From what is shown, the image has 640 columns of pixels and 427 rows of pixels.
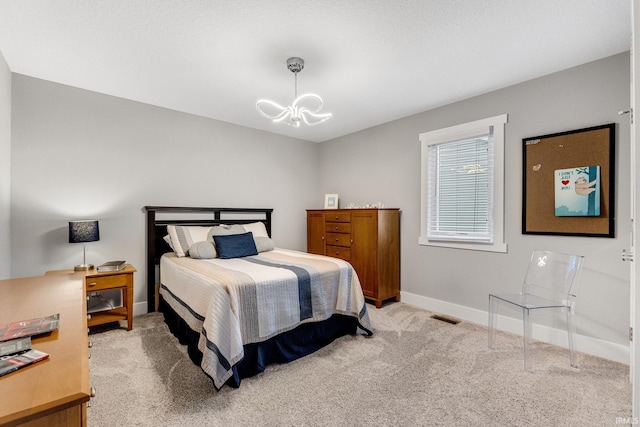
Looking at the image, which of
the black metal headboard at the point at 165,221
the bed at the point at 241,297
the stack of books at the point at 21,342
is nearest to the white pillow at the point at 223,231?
the bed at the point at 241,297

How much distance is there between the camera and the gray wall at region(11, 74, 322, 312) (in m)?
2.89

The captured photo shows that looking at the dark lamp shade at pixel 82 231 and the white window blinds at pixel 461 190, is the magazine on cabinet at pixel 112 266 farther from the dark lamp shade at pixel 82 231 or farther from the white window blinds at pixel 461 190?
the white window blinds at pixel 461 190

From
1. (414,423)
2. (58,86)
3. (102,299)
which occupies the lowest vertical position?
(414,423)

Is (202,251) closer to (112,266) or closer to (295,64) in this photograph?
(112,266)

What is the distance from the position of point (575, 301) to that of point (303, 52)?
326cm

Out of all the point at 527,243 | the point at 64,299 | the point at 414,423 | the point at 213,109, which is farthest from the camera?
the point at 213,109

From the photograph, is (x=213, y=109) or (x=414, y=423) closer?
(x=414, y=423)

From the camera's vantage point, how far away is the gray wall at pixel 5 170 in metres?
2.52

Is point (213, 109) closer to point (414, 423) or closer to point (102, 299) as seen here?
point (102, 299)

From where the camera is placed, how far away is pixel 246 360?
2.19 m

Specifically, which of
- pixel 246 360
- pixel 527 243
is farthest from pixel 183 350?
pixel 527 243

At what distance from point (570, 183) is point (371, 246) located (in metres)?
2.09

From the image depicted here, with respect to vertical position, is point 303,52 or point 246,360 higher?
point 303,52

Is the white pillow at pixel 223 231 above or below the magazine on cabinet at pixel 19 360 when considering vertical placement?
above
